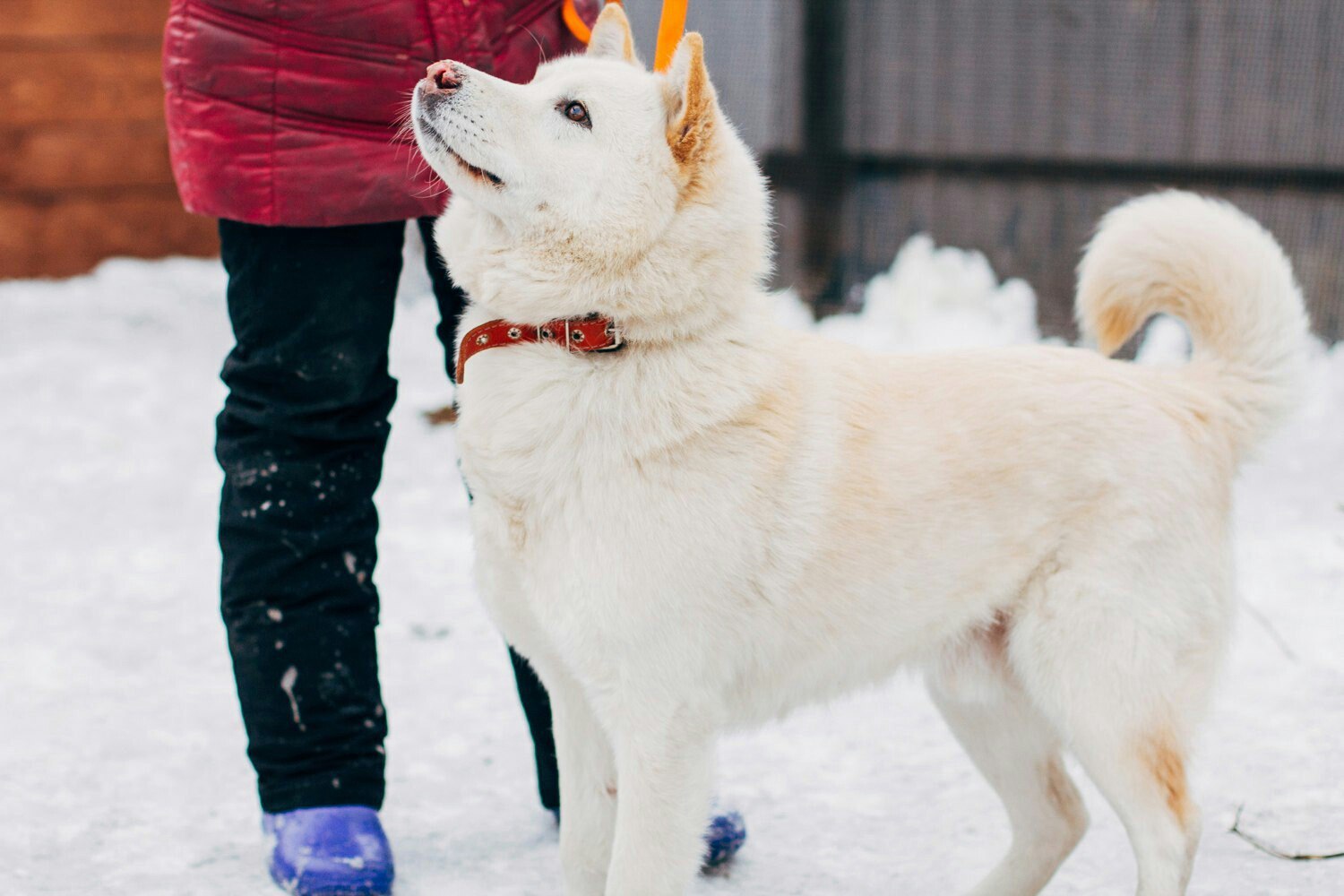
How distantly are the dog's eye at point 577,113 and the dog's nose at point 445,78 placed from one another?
0.51 feet

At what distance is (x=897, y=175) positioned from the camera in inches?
214

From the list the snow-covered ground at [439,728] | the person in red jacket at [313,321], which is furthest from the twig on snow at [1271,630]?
the person in red jacket at [313,321]

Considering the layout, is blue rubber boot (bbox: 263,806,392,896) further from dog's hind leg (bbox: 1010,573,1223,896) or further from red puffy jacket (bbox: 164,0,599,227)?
dog's hind leg (bbox: 1010,573,1223,896)

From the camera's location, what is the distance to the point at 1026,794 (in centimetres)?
203

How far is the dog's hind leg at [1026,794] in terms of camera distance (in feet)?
6.58

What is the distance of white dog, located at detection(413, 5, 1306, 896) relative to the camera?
1653 millimetres

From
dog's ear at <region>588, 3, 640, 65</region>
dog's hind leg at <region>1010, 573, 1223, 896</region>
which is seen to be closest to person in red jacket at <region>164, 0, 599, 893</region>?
dog's ear at <region>588, 3, 640, 65</region>

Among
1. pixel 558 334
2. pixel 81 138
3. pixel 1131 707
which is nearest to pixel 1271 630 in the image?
pixel 1131 707

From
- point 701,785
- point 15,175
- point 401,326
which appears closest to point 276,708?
point 701,785

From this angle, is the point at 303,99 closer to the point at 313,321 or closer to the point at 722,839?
the point at 313,321

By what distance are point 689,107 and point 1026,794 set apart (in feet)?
3.95

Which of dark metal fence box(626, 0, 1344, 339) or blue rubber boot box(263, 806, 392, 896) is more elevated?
dark metal fence box(626, 0, 1344, 339)

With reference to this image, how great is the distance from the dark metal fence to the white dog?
3.19 meters

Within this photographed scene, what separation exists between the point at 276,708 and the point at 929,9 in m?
4.21
